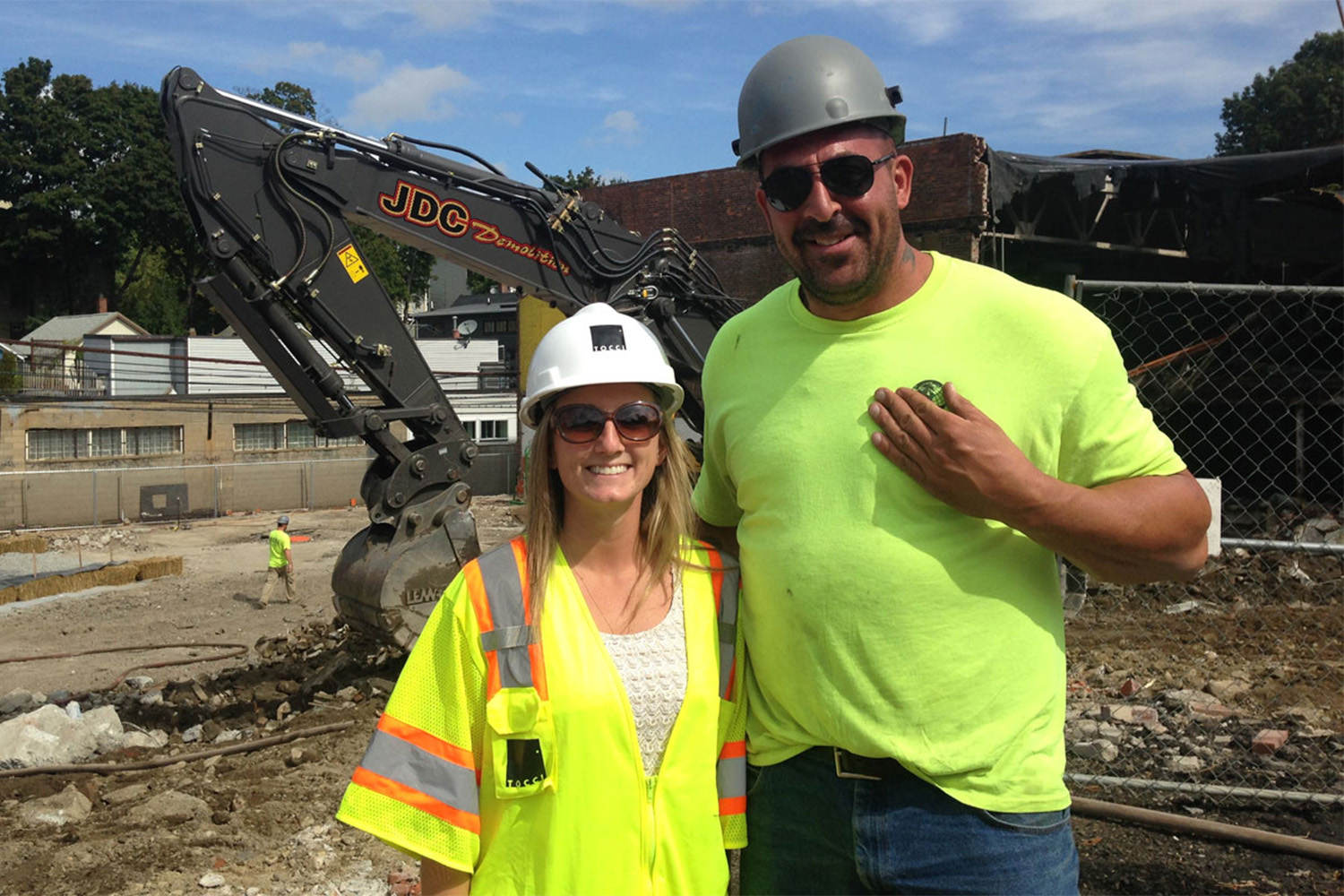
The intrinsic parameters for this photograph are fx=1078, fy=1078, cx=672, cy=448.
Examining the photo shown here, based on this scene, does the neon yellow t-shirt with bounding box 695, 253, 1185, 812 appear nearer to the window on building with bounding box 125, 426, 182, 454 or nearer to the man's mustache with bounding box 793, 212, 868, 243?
the man's mustache with bounding box 793, 212, 868, 243

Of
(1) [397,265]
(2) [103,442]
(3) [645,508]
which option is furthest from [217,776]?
(1) [397,265]

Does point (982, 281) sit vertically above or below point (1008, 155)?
below

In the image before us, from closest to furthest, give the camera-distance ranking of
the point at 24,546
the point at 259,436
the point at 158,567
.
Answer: the point at 158,567 < the point at 24,546 < the point at 259,436

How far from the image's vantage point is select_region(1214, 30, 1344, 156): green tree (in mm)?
48031

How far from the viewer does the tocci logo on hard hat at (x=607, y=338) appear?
2363 millimetres

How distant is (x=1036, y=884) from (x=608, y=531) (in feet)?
3.69

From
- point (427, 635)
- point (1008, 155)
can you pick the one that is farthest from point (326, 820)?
point (1008, 155)

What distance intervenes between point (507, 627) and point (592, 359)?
1.97 ft

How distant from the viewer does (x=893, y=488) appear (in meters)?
2.18

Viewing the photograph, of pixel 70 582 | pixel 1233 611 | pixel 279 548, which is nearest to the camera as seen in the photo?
pixel 1233 611

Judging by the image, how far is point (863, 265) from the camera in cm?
225

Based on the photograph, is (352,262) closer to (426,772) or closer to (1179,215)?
(426,772)

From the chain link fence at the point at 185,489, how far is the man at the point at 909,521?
25.7m

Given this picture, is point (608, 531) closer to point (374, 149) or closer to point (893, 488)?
point (893, 488)
